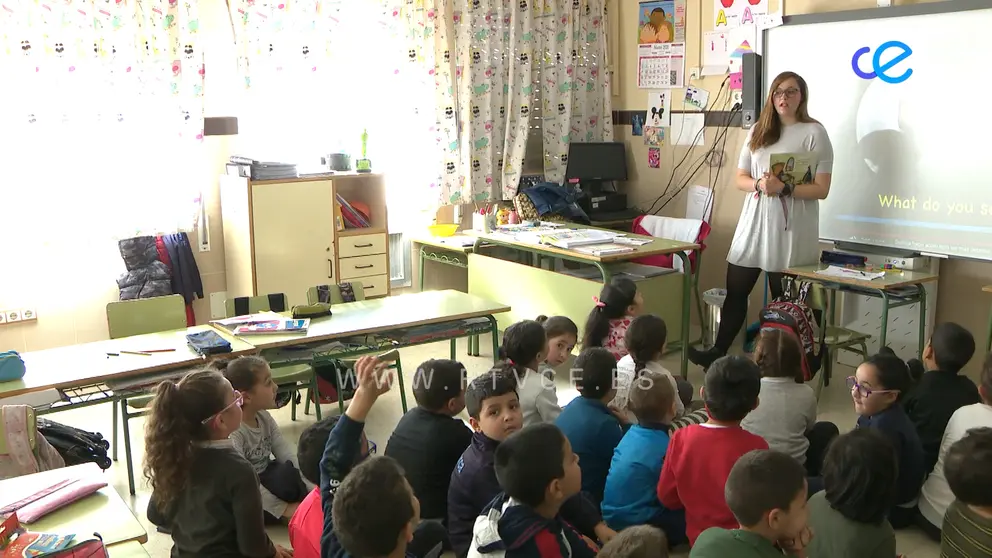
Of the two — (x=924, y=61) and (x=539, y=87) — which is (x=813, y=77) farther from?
(x=539, y=87)

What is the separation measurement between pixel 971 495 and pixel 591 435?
114 centimetres

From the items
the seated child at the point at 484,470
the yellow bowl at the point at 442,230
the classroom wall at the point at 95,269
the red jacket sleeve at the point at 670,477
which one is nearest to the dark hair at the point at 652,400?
the red jacket sleeve at the point at 670,477

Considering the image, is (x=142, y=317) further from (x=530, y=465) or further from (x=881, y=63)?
(x=881, y=63)

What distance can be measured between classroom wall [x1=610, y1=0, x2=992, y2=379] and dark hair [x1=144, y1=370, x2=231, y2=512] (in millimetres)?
4065

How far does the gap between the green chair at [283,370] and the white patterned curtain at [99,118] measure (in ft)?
4.19

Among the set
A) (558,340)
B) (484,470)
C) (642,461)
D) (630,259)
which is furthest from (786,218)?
(484,470)

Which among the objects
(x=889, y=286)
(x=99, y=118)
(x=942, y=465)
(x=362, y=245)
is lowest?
(x=942, y=465)

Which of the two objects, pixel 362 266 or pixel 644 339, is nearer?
pixel 644 339

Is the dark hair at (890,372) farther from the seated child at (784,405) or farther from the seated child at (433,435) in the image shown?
the seated child at (433,435)

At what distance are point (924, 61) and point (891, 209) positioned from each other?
0.80 meters

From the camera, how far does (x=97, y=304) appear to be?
5258 mm

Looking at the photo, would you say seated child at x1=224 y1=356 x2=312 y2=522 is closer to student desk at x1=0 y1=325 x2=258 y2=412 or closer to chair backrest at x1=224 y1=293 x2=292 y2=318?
student desk at x1=0 y1=325 x2=258 y2=412

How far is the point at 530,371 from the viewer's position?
335cm

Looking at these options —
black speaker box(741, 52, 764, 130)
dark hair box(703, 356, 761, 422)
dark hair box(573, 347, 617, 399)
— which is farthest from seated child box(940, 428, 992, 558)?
black speaker box(741, 52, 764, 130)
